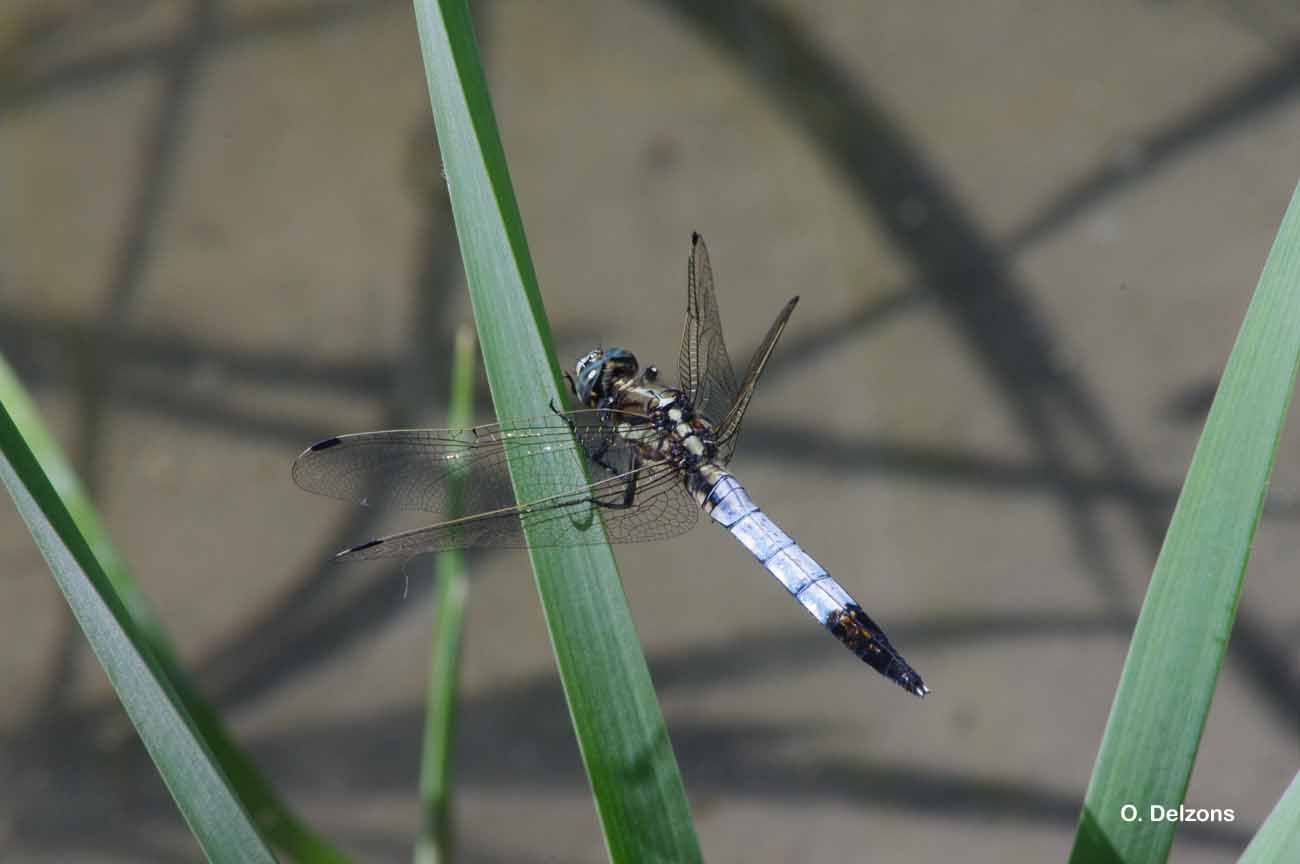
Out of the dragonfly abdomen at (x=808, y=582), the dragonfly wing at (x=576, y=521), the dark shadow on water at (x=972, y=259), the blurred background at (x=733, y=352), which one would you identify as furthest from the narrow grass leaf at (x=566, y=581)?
the dark shadow on water at (x=972, y=259)

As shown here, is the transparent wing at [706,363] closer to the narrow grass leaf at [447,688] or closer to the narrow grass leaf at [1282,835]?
the narrow grass leaf at [447,688]

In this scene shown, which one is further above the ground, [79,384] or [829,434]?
[79,384]

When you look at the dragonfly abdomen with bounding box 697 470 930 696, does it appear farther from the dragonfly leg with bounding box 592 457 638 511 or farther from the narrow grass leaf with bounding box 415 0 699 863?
the narrow grass leaf with bounding box 415 0 699 863

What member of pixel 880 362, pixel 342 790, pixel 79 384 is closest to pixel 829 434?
pixel 880 362

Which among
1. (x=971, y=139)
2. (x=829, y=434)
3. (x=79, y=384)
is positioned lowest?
(x=829, y=434)

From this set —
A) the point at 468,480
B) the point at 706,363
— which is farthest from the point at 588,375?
the point at 468,480

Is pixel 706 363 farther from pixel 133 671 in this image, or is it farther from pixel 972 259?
pixel 972 259

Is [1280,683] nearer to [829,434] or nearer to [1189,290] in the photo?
[1189,290]
